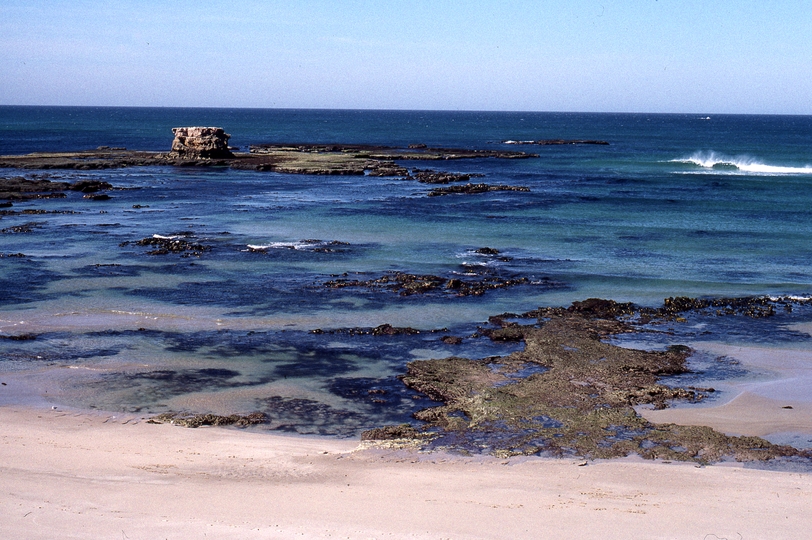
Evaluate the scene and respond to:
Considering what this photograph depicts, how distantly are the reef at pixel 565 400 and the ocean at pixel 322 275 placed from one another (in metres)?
0.76

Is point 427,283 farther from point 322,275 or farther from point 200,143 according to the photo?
point 200,143

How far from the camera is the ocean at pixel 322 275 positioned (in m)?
15.9

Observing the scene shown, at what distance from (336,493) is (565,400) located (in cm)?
548

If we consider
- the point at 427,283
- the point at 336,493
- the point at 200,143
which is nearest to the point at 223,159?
the point at 200,143

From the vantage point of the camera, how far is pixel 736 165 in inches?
2665

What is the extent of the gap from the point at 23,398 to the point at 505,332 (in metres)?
10.2

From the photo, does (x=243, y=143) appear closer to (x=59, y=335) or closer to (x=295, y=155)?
(x=295, y=155)

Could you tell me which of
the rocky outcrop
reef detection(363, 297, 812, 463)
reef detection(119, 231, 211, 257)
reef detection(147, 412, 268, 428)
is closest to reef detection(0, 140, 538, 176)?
the rocky outcrop

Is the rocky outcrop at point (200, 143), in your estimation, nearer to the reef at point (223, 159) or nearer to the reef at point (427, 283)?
the reef at point (223, 159)

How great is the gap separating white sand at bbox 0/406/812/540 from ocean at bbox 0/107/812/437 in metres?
1.70

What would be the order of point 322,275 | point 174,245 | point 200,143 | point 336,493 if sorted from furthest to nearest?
point 200,143 → point 174,245 → point 322,275 → point 336,493

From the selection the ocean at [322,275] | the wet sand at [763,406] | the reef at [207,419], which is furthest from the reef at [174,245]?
the wet sand at [763,406]

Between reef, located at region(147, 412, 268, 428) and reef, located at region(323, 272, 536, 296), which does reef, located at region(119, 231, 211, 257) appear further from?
reef, located at region(147, 412, 268, 428)

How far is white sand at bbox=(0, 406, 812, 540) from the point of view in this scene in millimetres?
9523
